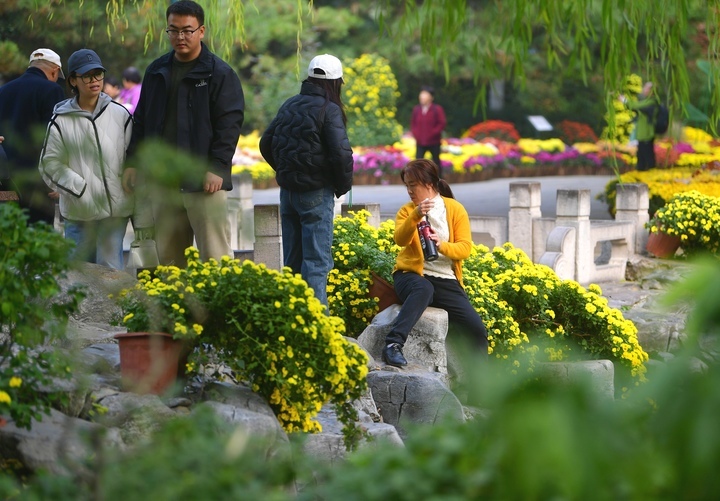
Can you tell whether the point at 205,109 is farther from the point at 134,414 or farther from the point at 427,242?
the point at 134,414

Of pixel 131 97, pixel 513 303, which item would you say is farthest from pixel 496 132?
pixel 513 303

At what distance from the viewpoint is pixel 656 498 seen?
7.12 feet

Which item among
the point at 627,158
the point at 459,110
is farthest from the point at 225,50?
the point at 459,110

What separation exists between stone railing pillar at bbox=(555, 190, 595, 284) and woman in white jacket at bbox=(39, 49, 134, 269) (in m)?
5.25

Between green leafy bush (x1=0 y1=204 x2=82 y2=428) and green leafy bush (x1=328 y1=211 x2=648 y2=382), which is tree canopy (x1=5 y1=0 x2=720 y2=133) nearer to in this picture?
green leafy bush (x1=328 y1=211 x2=648 y2=382)

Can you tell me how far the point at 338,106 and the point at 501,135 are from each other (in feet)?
60.3

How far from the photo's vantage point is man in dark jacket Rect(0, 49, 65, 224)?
22.6ft

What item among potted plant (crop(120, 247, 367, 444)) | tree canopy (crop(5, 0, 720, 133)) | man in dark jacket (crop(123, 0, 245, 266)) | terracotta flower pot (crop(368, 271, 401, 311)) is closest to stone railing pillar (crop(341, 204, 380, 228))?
tree canopy (crop(5, 0, 720, 133))

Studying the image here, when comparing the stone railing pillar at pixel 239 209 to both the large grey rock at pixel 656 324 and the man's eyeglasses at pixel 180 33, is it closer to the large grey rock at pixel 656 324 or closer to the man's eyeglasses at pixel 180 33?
the large grey rock at pixel 656 324

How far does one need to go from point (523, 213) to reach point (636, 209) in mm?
1301

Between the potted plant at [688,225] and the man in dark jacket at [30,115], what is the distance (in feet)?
19.6

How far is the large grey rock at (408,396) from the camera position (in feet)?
18.8

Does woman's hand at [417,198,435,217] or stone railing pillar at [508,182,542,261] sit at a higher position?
woman's hand at [417,198,435,217]

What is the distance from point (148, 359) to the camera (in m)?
4.49
